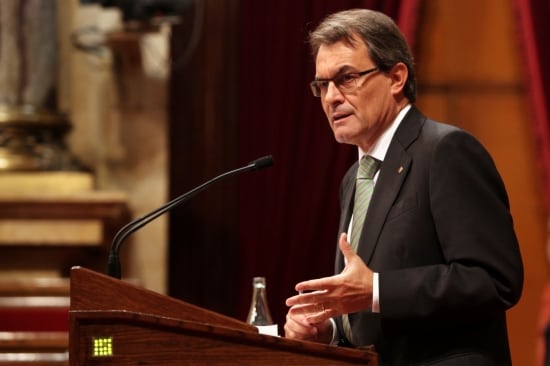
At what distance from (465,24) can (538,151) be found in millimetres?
826

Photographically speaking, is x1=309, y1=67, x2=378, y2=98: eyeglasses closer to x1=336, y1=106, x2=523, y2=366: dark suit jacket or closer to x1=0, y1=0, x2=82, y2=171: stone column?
x1=336, y1=106, x2=523, y2=366: dark suit jacket

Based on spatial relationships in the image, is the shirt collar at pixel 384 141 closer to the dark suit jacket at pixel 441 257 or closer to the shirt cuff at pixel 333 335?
the dark suit jacket at pixel 441 257

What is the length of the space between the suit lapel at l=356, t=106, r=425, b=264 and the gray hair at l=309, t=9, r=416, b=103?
0.59 ft

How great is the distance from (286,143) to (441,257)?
3197 mm

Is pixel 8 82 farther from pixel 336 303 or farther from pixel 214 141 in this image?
pixel 336 303

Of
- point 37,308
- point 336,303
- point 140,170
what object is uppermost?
point 336,303

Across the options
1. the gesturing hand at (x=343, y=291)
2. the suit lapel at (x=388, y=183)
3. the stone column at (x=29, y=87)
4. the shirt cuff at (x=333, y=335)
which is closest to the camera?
the gesturing hand at (x=343, y=291)

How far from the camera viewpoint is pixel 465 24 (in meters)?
5.59

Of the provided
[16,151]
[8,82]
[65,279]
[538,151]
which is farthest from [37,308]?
[538,151]

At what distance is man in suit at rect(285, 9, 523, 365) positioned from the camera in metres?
2.08

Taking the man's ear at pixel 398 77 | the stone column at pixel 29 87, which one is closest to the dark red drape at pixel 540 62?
the stone column at pixel 29 87

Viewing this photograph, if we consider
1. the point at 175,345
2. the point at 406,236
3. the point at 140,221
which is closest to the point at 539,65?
the point at 406,236

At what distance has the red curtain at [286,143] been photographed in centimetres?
535

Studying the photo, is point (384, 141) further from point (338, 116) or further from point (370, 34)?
point (370, 34)
